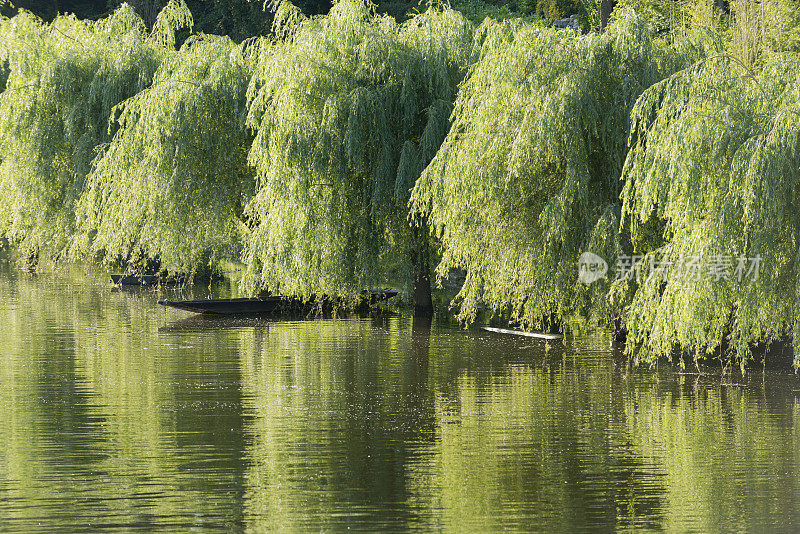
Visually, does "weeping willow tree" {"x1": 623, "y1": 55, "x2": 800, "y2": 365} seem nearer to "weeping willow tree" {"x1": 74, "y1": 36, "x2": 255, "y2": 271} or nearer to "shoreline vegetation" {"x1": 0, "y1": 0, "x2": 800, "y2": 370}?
"shoreline vegetation" {"x1": 0, "y1": 0, "x2": 800, "y2": 370}

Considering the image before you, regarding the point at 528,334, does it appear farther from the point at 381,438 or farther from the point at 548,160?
the point at 381,438

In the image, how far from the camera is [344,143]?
1791 centimetres

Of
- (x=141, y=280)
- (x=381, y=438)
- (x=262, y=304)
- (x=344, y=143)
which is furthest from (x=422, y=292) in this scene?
(x=381, y=438)

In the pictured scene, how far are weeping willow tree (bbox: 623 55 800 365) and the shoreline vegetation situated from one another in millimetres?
26

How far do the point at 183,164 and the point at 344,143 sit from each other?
147 inches

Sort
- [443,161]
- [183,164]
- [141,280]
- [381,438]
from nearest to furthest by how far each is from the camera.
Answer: [381,438] < [443,161] < [183,164] < [141,280]

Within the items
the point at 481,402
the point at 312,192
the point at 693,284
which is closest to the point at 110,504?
the point at 481,402

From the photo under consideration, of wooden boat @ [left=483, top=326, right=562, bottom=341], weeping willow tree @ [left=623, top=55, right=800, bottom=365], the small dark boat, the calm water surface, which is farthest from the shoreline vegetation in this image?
the small dark boat

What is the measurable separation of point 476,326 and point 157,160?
692 cm

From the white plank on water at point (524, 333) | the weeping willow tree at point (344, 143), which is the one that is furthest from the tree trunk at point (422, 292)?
the white plank on water at point (524, 333)

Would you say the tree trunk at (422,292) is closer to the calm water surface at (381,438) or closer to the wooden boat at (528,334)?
the wooden boat at (528,334)

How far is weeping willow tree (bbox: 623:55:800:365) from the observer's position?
11.7m

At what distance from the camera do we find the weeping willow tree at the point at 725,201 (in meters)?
11.7

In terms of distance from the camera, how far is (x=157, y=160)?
19.7 meters
